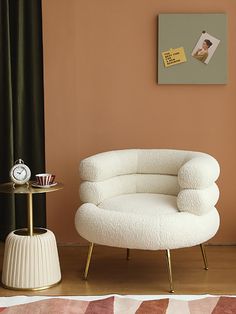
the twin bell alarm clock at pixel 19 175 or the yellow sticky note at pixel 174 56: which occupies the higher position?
the yellow sticky note at pixel 174 56

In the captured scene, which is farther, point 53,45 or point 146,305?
point 53,45

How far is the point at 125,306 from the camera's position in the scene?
9.84 feet

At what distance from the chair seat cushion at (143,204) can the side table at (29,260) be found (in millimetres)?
372

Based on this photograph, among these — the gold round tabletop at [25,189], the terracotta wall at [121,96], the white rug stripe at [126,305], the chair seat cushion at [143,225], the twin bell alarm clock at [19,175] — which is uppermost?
the terracotta wall at [121,96]

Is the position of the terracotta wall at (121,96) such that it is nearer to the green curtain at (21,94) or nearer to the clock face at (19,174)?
the green curtain at (21,94)

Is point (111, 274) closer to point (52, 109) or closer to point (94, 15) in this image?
point (52, 109)

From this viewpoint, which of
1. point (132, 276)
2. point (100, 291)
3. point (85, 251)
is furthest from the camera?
point (85, 251)

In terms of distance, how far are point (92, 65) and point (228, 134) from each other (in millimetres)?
1034

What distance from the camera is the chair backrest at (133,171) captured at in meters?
3.73

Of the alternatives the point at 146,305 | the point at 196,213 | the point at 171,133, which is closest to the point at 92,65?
the point at 171,133

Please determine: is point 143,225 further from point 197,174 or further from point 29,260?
point 29,260

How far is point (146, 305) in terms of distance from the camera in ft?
9.82

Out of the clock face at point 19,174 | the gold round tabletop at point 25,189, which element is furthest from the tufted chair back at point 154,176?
the clock face at point 19,174

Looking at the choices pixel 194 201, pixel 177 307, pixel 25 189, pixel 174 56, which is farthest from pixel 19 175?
pixel 174 56
